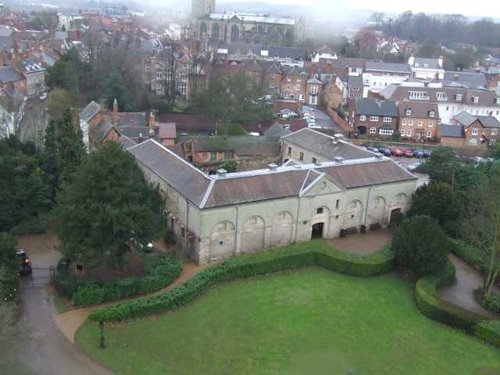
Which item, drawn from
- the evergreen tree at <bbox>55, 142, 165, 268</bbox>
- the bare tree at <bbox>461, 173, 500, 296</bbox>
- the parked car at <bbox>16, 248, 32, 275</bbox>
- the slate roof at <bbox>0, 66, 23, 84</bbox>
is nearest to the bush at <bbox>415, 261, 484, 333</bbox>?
the bare tree at <bbox>461, 173, 500, 296</bbox>

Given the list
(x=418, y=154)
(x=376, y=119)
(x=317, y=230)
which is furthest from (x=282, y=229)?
(x=376, y=119)

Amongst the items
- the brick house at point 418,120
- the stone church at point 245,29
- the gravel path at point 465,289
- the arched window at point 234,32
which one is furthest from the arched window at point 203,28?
the gravel path at point 465,289

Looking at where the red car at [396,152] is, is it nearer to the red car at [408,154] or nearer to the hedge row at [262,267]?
the red car at [408,154]

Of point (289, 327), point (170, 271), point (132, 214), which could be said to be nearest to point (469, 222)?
point (289, 327)

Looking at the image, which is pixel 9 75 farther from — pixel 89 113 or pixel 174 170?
→ pixel 174 170

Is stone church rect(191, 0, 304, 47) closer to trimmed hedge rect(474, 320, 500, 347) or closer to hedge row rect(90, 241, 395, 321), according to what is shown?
hedge row rect(90, 241, 395, 321)

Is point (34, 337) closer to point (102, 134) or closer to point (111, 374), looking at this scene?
point (111, 374)
